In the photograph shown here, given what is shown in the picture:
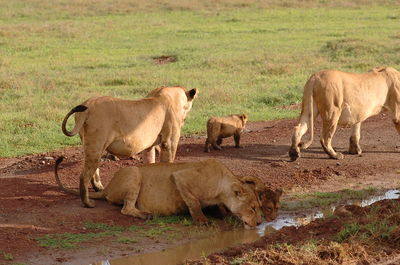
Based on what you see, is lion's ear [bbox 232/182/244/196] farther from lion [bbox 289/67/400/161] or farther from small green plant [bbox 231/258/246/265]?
lion [bbox 289/67/400/161]

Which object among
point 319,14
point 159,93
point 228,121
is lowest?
point 319,14

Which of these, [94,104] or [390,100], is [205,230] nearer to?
[94,104]

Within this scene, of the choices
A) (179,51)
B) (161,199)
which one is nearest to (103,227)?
(161,199)

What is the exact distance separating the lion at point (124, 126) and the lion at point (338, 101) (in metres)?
2.02

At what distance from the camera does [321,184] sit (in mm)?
9391

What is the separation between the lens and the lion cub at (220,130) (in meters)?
10.8

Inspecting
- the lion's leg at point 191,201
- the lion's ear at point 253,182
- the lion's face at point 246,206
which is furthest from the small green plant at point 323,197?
the lion's leg at point 191,201

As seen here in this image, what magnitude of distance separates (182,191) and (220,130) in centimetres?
327

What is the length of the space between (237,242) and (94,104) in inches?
77.0

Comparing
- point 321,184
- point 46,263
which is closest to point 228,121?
point 321,184

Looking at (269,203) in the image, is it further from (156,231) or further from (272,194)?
(156,231)

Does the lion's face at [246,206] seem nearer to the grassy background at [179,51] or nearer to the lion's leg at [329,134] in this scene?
the lion's leg at [329,134]

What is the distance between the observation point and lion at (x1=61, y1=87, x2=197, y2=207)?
7.90 metres

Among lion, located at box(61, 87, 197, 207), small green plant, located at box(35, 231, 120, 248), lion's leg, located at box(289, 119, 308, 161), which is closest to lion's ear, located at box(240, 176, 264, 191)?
lion, located at box(61, 87, 197, 207)
